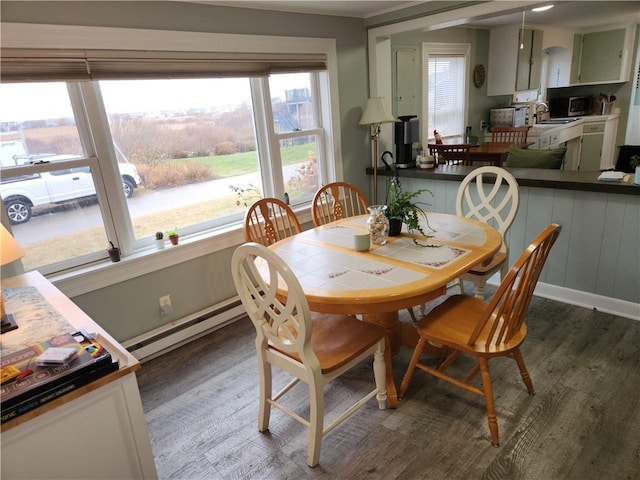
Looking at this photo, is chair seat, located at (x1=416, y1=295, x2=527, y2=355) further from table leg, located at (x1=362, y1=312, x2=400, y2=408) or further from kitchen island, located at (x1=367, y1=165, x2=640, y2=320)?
kitchen island, located at (x1=367, y1=165, x2=640, y2=320)

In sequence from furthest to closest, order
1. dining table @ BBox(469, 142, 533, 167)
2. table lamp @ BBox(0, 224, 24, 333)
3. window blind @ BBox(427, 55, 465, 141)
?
window blind @ BBox(427, 55, 465, 141), dining table @ BBox(469, 142, 533, 167), table lamp @ BBox(0, 224, 24, 333)

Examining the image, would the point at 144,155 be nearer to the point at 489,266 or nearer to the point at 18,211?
the point at 18,211

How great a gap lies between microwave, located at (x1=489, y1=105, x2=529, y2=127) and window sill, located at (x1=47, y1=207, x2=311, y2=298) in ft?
15.0

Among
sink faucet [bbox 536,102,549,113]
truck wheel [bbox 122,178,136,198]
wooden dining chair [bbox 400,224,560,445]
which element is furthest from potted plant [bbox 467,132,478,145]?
truck wheel [bbox 122,178,136,198]

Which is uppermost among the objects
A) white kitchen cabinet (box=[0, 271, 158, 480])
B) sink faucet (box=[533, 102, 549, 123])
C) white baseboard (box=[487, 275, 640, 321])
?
sink faucet (box=[533, 102, 549, 123])

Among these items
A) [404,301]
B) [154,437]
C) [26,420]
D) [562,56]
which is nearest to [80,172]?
[154,437]

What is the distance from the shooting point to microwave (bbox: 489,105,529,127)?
5824mm

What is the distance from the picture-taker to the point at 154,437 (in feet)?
6.53

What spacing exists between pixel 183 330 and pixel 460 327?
5.86 ft

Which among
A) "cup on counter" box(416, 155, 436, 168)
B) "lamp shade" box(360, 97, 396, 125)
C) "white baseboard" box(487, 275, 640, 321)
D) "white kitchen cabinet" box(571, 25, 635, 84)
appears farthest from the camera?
"white kitchen cabinet" box(571, 25, 635, 84)

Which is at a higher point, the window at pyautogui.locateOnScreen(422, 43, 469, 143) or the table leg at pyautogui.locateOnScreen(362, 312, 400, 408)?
the window at pyautogui.locateOnScreen(422, 43, 469, 143)

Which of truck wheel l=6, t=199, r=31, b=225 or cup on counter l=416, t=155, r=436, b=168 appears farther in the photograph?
cup on counter l=416, t=155, r=436, b=168

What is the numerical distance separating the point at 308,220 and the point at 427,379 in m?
1.67

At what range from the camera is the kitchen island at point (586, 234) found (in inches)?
103
